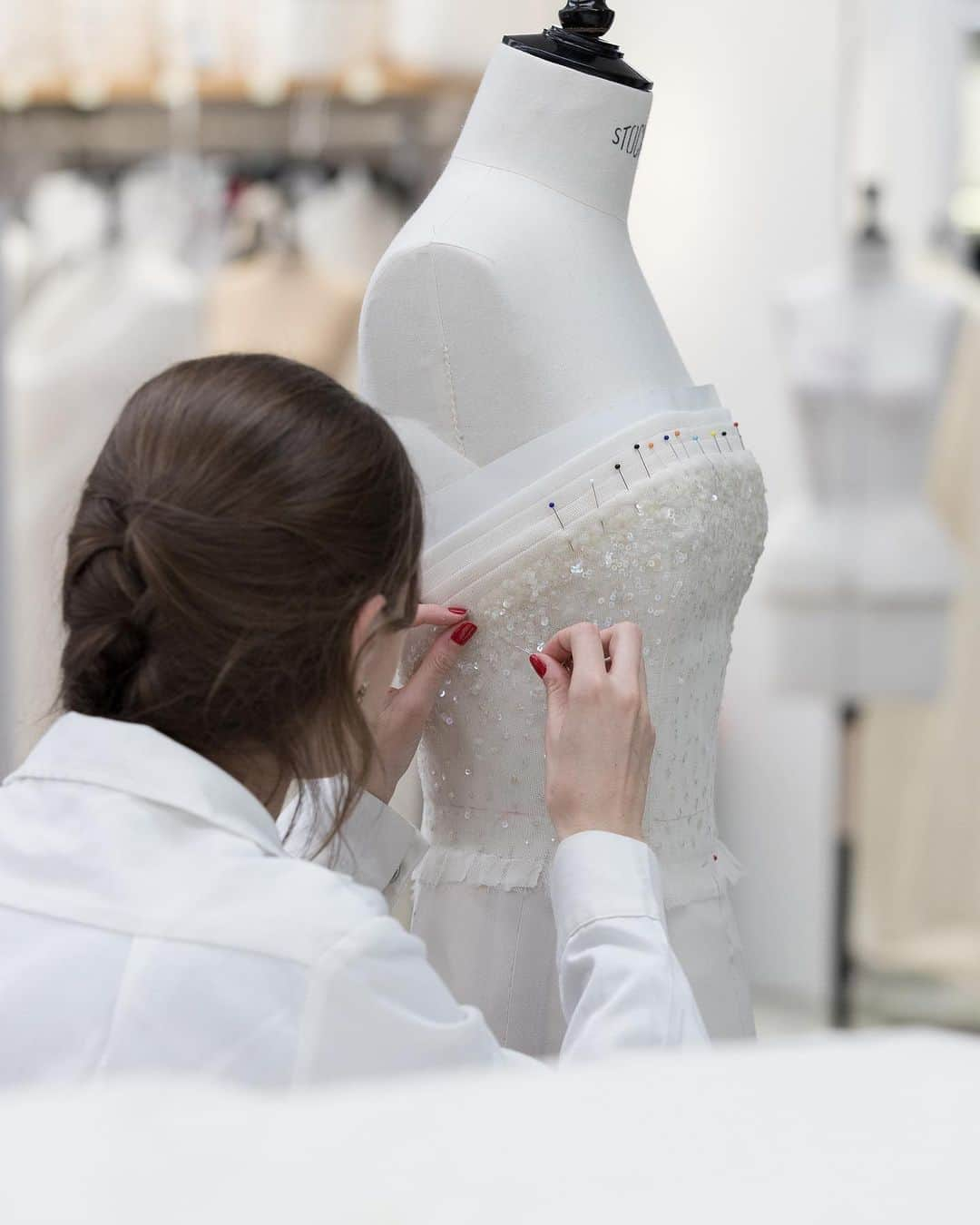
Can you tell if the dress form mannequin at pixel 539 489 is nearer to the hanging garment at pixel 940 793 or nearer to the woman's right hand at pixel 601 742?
the woman's right hand at pixel 601 742

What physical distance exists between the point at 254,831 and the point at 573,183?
523mm

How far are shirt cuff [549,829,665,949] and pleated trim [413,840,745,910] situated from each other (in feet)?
0.42

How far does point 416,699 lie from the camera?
3.44ft

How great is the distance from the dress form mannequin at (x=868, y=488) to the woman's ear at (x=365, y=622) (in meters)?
1.93

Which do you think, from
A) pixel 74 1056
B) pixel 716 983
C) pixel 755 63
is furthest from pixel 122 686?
pixel 755 63

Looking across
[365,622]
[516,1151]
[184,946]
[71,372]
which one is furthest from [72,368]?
[516,1151]

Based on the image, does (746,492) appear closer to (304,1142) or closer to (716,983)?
(716,983)

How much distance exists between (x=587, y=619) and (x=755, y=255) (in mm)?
2177

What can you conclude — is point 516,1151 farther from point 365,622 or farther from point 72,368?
point 72,368

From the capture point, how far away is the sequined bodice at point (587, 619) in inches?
40.4

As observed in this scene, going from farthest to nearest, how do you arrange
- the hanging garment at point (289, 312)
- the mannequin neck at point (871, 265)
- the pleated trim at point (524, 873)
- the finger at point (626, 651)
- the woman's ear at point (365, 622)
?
the mannequin neck at point (871, 265)
the hanging garment at point (289, 312)
the pleated trim at point (524, 873)
the finger at point (626, 651)
the woman's ear at point (365, 622)

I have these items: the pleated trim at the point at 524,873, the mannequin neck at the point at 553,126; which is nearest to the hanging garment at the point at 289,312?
A: the mannequin neck at the point at 553,126

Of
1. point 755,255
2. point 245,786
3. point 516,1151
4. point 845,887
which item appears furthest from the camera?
point 755,255

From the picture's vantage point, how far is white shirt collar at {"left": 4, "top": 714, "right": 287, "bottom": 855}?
78 cm
